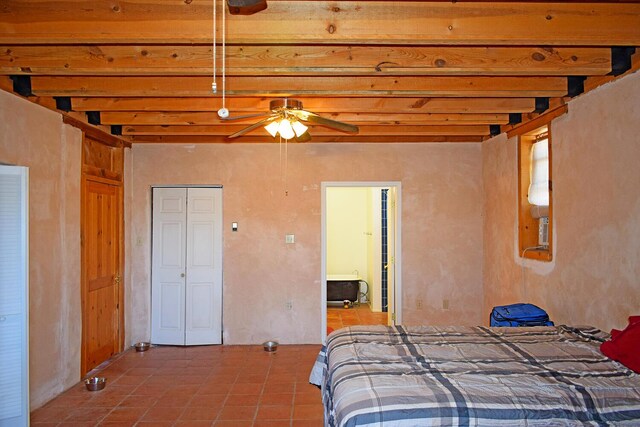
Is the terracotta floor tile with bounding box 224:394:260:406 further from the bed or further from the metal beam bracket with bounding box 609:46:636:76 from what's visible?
the metal beam bracket with bounding box 609:46:636:76

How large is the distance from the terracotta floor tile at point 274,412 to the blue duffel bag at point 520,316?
1.90 meters

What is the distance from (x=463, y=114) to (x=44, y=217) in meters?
3.86

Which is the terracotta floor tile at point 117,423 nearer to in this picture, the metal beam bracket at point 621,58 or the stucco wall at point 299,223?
the stucco wall at point 299,223

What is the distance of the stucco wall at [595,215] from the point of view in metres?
3.06

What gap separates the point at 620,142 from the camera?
3156mm

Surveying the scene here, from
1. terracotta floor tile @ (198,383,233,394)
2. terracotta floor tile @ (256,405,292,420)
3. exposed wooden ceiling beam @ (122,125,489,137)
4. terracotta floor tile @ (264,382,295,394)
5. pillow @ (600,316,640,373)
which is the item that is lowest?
terracotta floor tile @ (198,383,233,394)

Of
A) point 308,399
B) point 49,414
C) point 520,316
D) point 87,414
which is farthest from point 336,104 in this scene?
point 49,414

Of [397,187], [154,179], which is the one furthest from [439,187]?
[154,179]

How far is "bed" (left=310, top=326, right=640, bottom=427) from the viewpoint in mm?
1987

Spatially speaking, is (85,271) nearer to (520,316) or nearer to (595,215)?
(520,316)

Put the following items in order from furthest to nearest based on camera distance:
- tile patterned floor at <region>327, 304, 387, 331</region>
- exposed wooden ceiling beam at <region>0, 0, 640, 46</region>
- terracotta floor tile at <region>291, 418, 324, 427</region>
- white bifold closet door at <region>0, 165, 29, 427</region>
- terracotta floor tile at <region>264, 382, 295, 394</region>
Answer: tile patterned floor at <region>327, 304, 387, 331</region> < terracotta floor tile at <region>264, 382, 295, 394</region> < terracotta floor tile at <region>291, 418, 324, 427</region> < white bifold closet door at <region>0, 165, 29, 427</region> < exposed wooden ceiling beam at <region>0, 0, 640, 46</region>

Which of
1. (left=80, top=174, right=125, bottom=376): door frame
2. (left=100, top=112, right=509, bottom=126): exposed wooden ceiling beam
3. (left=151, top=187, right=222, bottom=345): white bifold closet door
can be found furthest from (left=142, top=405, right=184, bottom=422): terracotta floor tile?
(left=100, top=112, right=509, bottom=126): exposed wooden ceiling beam

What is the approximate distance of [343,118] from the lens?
14.5 ft

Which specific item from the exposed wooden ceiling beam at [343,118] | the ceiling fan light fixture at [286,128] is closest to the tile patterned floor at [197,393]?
the ceiling fan light fixture at [286,128]
